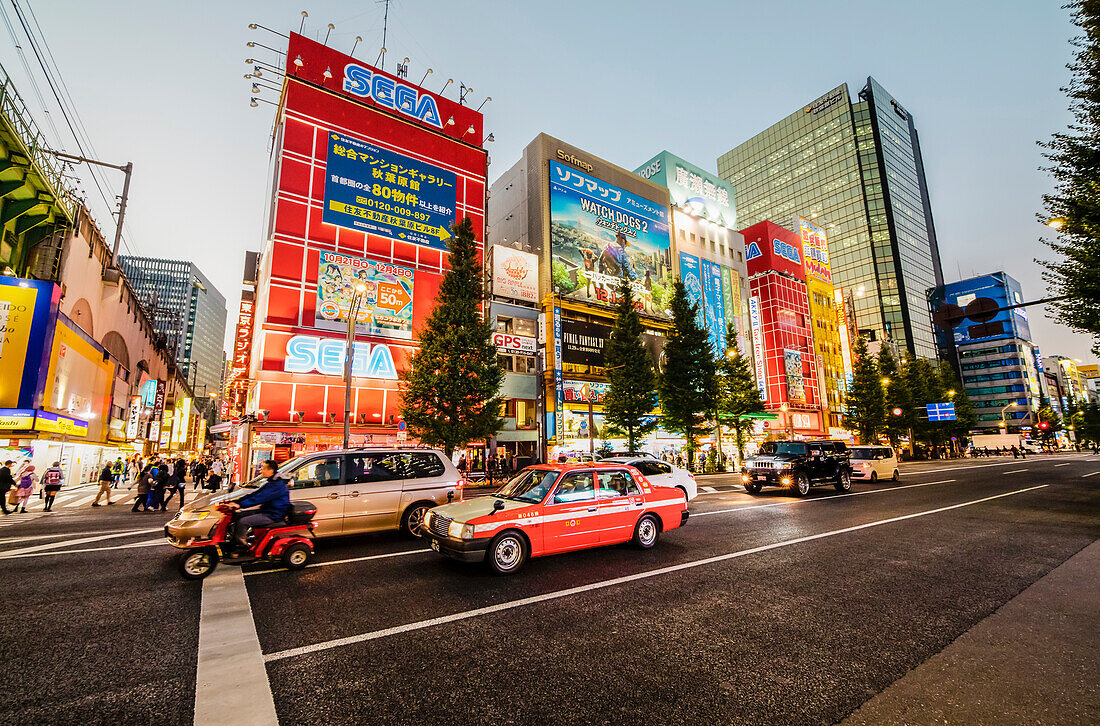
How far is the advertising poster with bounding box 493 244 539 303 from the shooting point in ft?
131

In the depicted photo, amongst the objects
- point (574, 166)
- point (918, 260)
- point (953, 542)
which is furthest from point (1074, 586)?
point (918, 260)

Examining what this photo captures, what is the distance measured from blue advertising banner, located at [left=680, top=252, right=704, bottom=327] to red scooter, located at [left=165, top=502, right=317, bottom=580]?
161ft

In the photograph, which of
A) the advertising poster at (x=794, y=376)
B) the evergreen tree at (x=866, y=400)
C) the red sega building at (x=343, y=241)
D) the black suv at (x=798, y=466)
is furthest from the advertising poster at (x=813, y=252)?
the black suv at (x=798, y=466)

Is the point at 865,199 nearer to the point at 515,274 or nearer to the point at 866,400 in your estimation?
the point at 866,400

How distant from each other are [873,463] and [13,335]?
A: 4042cm

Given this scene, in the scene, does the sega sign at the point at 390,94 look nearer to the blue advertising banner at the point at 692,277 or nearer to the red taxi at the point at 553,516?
the blue advertising banner at the point at 692,277

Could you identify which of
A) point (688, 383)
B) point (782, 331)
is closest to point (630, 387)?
point (688, 383)

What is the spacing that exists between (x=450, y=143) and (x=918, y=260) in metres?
102

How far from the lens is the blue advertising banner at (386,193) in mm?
32094

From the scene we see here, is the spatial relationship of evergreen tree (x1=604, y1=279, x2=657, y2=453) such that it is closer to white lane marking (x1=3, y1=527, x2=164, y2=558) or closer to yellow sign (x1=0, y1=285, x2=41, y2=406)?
white lane marking (x1=3, y1=527, x2=164, y2=558)

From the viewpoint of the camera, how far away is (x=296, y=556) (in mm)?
7266

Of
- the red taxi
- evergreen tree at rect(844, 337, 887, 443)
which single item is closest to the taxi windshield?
the red taxi

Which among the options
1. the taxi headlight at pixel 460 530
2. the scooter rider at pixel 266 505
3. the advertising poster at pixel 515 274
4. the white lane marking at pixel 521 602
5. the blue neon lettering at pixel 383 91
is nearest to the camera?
the white lane marking at pixel 521 602

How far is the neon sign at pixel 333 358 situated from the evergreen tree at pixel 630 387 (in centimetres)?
1586
